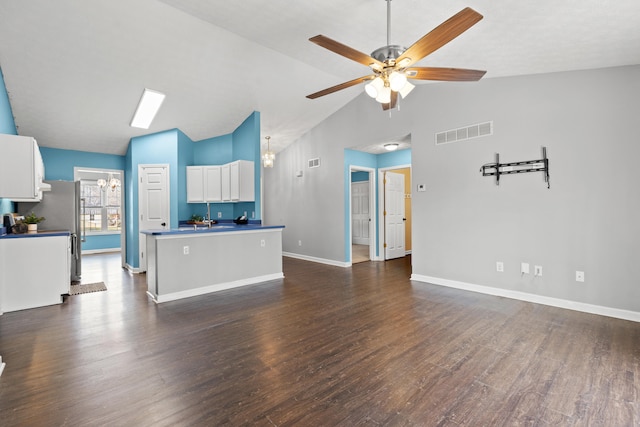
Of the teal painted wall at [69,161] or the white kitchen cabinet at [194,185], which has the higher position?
the teal painted wall at [69,161]

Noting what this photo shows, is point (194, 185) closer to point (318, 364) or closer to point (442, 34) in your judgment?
point (318, 364)

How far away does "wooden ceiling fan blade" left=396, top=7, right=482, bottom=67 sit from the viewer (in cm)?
191

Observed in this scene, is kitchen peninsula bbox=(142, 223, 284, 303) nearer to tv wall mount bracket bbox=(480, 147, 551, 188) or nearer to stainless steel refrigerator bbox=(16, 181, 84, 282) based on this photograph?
stainless steel refrigerator bbox=(16, 181, 84, 282)

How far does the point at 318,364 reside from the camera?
7.67 feet

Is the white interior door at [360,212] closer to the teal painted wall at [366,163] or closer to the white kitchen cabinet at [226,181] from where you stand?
the teal painted wall at [366,163]

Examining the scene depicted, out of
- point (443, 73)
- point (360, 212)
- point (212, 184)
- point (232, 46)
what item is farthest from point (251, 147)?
point (360, 212)

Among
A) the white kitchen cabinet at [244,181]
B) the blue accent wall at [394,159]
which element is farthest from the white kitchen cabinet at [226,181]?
the blue accent wall at [394,159]

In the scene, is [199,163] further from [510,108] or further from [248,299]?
[510,108]

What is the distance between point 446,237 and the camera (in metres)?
4.66

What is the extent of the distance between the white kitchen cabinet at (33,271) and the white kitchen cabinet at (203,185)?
240cm

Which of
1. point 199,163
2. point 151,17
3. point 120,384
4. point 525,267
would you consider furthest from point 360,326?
point 199,163

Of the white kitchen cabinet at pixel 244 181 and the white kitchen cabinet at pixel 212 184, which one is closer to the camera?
the white kitchen cabinet at pixel 244 181

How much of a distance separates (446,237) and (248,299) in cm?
309

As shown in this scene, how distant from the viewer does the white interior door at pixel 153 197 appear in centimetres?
593
